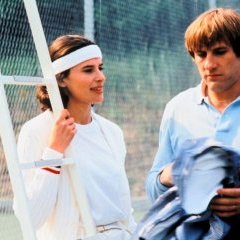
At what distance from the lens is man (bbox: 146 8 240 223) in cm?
165

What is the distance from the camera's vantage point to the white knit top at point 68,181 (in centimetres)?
203

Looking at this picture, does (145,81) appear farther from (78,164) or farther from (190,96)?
(190,96)

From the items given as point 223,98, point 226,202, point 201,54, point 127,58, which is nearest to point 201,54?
point 201,54

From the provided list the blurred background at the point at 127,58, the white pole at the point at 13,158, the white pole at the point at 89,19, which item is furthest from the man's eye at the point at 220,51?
the white pole at the point at 89,19

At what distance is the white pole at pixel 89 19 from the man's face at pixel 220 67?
172cm

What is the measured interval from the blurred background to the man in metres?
1.21

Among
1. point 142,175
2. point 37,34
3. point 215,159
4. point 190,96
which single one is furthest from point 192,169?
point 142,175

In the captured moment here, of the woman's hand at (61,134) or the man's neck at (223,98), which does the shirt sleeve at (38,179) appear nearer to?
the woman's hand at (61,134)

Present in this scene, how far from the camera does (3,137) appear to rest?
185 centimetres

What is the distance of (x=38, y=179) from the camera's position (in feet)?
6.64

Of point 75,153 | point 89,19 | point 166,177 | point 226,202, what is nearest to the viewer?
point 226,202

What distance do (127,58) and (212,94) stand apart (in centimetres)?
213

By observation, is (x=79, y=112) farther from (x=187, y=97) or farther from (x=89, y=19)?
(x=89, y=19)

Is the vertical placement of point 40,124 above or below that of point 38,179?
above
